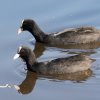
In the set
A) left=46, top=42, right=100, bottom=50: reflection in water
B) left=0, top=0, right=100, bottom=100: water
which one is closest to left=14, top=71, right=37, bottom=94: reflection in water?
left=0, top=0, right=100, bottom=100: water

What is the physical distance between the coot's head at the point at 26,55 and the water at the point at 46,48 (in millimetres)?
279

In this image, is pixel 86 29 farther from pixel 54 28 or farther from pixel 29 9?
pixel 29 9

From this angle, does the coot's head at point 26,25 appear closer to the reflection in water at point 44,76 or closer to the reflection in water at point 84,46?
the reflection in water at point 84,46

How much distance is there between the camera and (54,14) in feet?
52.5

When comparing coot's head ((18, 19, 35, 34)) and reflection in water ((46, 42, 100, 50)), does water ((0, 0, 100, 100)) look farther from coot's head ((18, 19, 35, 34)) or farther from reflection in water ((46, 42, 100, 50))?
coot's head ((18, 19, 35, 34))

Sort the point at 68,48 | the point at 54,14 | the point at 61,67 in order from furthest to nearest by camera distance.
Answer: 1. the point at 54,14
2. the point at 68,48
3. the point at 61,67

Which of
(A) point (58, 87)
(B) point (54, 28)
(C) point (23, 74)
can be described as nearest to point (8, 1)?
(B) point (54, 28)

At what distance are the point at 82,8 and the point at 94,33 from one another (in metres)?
1.48

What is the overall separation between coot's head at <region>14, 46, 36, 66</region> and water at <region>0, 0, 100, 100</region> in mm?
279

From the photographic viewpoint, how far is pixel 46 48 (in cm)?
1488

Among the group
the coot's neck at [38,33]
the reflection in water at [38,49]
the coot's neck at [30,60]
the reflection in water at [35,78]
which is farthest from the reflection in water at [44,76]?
the coot's neck at [38,33]

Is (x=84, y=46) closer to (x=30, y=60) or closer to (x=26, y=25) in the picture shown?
(x=26, y=25)

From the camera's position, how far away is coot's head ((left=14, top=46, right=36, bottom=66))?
42.9ft

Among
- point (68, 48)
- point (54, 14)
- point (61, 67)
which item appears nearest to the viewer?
point (61, 67)
